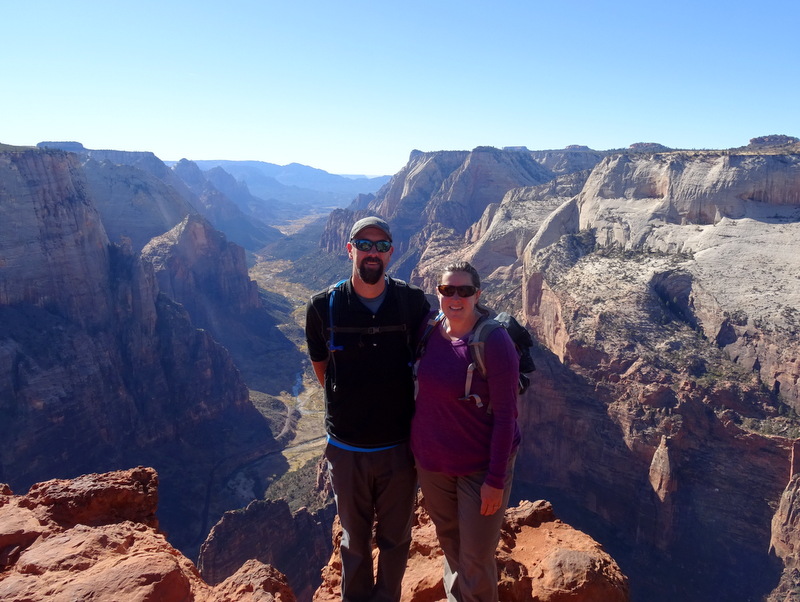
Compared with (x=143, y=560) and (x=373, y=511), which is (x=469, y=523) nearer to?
(x=373, y=511)

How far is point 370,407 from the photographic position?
16.9 ft

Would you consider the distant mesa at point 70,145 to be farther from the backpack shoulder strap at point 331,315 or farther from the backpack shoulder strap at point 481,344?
the backpack shoulder strap at point 481,344

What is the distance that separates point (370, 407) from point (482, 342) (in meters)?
1.36

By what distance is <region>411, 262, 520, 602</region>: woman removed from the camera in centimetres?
464

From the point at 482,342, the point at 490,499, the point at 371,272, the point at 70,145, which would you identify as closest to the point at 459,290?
the point at 482,342

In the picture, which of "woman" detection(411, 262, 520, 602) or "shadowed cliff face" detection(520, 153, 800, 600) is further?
"shadowed cliff face" detection(520, 153, 800, 600)

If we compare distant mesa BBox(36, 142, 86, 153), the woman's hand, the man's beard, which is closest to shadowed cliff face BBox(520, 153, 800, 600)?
the woman's hand

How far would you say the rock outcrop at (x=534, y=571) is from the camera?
6203 mm

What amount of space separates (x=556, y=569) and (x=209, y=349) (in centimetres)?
4445

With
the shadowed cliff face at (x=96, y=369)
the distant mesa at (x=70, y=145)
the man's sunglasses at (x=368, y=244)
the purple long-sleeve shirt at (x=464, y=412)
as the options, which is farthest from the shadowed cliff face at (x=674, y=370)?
the distant mesa at (x=70, y=145)

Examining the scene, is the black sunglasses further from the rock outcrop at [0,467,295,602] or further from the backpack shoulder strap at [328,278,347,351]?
the rock outcrop at [0,467,295,602]

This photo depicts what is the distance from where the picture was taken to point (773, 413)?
2333 centimetres

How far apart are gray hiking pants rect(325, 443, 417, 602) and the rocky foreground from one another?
42.8 inches

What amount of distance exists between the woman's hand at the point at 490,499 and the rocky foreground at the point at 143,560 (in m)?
2.11
